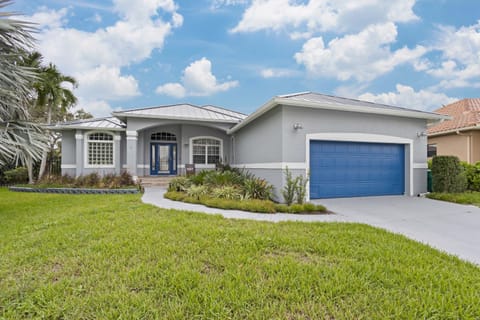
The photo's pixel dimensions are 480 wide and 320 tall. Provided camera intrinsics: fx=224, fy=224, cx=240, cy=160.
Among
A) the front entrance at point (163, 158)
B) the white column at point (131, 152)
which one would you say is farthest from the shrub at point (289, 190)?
the front entrance at point (163, 158)

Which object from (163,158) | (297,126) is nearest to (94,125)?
(163,158)

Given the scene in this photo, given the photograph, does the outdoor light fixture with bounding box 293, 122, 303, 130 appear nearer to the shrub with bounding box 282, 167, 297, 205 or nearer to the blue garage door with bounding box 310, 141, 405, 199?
the blue garage door with bounding box 310, 141, 405, 199

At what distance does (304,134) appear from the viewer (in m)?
7.72

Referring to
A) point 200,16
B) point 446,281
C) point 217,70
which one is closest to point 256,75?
point 217,70

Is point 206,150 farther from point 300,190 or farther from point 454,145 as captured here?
point 454,145

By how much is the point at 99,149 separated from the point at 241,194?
10125 millimetres

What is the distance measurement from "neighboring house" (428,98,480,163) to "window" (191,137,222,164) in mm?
13306

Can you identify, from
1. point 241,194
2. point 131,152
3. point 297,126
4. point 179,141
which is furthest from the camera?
point 179,141

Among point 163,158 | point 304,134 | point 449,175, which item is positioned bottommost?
point 449,175

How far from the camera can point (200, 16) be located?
11039mm

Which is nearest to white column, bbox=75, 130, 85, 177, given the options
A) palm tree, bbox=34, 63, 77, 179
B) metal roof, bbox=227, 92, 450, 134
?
palm tree, bbox=34, 63, 77, 179

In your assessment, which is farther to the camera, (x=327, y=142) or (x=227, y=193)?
(x=327, y=142)

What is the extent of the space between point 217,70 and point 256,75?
298cm

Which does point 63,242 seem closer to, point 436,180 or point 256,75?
point 436,180
